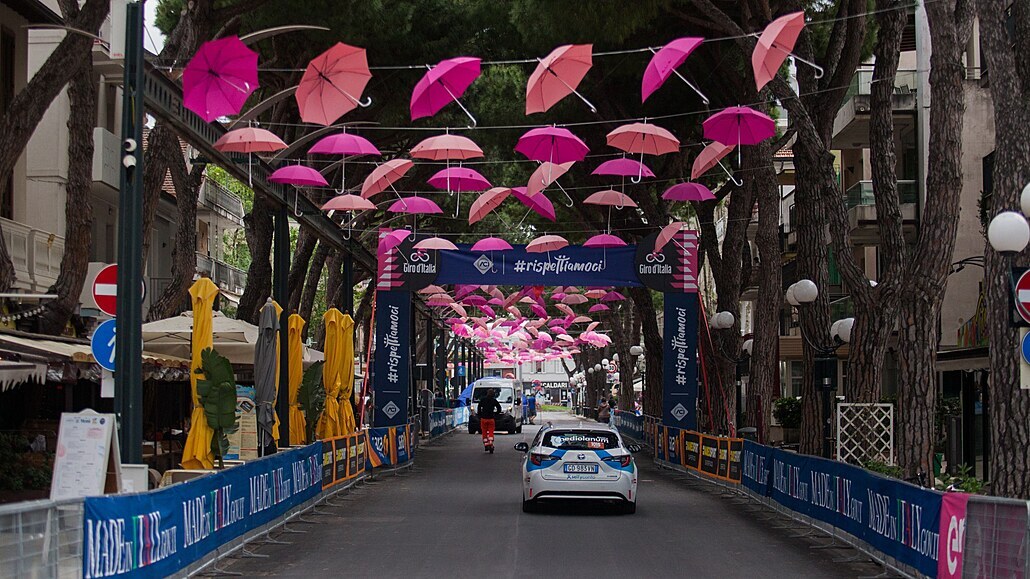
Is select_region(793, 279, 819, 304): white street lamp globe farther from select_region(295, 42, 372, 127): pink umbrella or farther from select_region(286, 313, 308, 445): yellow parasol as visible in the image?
select_region(286, 313, 308, 445): yellow parasol

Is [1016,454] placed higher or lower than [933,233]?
→ lower

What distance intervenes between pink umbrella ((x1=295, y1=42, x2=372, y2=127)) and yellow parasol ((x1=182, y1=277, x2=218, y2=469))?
269 cm

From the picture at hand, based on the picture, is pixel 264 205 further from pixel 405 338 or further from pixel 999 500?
pixel 999 500

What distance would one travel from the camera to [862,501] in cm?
1405

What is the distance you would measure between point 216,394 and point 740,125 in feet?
28.7

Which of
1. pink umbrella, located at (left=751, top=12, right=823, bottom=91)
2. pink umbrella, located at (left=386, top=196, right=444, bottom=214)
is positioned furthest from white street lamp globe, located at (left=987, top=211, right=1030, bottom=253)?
pink umbrella, located at (left=386, top=196, right=444, bottom=214)

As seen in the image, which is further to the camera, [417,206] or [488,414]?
[488,414]

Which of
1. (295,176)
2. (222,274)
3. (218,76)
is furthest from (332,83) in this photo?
(222,274)

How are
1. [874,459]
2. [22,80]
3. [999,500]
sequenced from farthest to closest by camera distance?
[22,80], [874,459], [999,500]

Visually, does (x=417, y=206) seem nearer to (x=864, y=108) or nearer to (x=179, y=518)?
(x=864, y=108)

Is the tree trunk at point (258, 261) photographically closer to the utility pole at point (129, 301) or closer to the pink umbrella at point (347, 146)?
the pink umbrella at point (347, 146)

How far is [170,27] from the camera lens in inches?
1080

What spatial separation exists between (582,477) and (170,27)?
1469 cm

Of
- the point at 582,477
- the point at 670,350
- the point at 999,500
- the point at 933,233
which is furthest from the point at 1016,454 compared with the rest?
the point at 670,350
